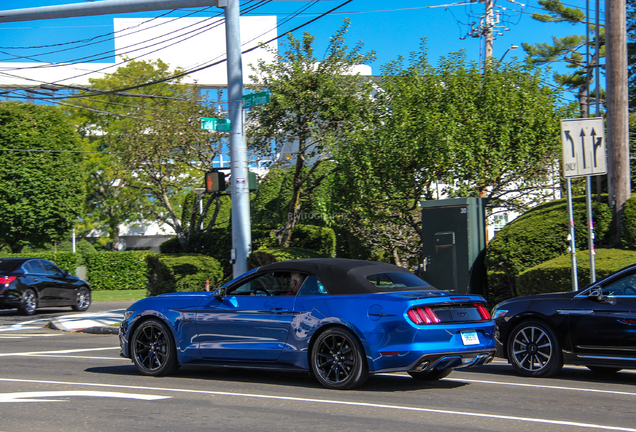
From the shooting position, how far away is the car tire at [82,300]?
882 inches

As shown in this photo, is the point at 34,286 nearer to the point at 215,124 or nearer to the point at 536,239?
the point at 215,124

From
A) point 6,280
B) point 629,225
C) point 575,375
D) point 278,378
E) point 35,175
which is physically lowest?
point 575,375

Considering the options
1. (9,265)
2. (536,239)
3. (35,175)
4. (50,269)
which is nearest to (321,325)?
(536,239)

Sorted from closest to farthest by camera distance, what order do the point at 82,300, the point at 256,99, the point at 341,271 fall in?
the point at 341,271 → the point at 256,99 → the point at 82,300

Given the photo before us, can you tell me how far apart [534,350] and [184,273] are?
12053mm

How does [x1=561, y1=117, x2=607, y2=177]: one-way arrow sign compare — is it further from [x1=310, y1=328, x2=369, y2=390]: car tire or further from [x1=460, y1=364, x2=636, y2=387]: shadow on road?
[x1=310, y1=328, x2=369, y2=390]: car tire

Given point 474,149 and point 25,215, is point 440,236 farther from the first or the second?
point 25,215

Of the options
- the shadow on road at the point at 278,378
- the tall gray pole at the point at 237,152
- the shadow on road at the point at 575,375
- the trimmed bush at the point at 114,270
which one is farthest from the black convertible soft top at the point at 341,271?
the trimmed bush at the point at 114,270

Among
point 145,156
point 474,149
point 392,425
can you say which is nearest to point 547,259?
point 474,149

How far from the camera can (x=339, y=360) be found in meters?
7.73

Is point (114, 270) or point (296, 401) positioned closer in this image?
point (296, 401)

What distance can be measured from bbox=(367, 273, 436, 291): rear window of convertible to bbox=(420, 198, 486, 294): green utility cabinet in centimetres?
558

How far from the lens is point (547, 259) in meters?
13.5

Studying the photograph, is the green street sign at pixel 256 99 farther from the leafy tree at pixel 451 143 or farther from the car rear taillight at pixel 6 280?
the car rear taillight at pixel 6 280
